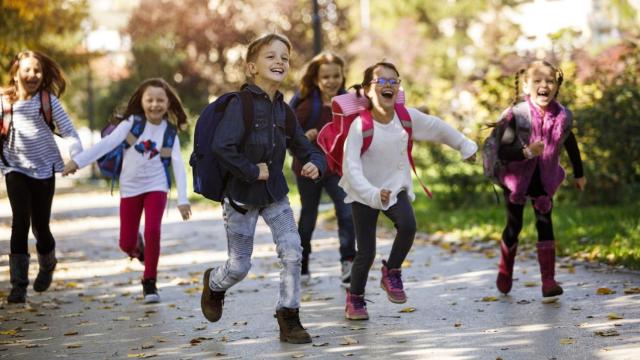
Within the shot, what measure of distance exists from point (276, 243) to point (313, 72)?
2.76 meters

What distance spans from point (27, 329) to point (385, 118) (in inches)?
112

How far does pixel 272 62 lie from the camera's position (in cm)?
645

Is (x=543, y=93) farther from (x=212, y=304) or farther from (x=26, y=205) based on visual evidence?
(x=26, y=205)

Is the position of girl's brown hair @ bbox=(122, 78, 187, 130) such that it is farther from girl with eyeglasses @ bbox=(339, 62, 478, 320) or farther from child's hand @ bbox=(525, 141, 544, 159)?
child's hand @ bbox=(525, 141, 544, 159)

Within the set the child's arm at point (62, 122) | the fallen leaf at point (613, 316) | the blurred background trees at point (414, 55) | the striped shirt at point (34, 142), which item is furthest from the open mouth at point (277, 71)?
the child's arm at point (62, 122)

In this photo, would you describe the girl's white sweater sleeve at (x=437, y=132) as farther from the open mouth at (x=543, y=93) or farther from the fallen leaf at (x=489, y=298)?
the fallen leaf at (x=489, y=298)

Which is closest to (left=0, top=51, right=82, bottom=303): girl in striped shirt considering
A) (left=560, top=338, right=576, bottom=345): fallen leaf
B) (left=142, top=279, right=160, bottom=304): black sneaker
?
(left=142, top=279, right=160, bottom=304): black sneaker

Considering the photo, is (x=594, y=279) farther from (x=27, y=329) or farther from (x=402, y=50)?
(x=402, y=50)

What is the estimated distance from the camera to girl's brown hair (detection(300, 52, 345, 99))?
8898 millimetres

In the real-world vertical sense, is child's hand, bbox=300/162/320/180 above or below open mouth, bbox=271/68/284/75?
below

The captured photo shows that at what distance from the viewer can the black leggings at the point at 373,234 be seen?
7031 millimetres

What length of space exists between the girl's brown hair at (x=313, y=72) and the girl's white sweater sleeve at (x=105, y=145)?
58.2 inches

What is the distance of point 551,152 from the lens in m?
7.67

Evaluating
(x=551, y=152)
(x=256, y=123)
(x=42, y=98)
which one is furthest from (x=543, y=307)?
(x=42, y=98)
